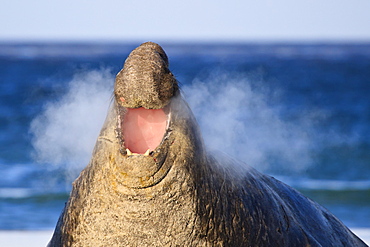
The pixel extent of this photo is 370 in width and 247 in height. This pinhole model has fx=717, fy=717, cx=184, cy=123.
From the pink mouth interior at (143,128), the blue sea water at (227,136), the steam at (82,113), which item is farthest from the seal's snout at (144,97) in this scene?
the steam at (82,113)

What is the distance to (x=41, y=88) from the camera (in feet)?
86.8

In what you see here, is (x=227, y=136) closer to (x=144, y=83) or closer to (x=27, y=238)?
(x=144, y=83)

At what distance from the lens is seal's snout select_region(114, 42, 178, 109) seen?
9.46 feet

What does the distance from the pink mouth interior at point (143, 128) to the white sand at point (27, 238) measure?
369 cm

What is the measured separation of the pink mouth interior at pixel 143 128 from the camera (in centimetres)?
300

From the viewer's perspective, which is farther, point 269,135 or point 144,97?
point 269,135

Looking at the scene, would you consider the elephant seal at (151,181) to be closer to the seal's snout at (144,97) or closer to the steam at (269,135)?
the seal's snout at (144,97)

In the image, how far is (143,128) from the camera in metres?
3.00

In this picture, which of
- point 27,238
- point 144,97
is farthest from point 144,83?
point 27,238

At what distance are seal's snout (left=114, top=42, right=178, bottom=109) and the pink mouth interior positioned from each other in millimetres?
97

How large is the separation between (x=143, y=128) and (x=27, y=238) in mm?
4301

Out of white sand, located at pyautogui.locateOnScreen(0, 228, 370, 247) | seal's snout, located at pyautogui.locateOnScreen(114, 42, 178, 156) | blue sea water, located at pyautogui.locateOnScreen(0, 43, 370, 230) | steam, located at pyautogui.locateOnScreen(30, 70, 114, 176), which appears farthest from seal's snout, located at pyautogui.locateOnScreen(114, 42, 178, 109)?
white sand, located at pyautogui.locateOnScreen(0, 228, 370, 247)

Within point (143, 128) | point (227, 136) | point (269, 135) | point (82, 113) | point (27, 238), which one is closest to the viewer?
point (143, 128)

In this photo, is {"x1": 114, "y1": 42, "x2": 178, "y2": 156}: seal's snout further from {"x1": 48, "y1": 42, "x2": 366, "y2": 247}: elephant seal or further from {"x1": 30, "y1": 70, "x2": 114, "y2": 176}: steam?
{"x1": 30, "y1": 70, "x2": 114, "y2": 176}: steam
